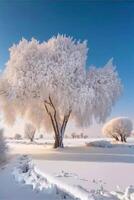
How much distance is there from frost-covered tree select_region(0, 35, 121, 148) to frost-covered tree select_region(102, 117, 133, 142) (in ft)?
39.5

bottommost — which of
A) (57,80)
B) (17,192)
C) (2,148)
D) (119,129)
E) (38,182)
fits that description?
(17,192)

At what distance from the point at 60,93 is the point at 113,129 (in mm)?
14468

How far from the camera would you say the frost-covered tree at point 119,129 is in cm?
2731

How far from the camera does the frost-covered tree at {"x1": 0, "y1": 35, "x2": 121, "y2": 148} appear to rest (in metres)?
14.2

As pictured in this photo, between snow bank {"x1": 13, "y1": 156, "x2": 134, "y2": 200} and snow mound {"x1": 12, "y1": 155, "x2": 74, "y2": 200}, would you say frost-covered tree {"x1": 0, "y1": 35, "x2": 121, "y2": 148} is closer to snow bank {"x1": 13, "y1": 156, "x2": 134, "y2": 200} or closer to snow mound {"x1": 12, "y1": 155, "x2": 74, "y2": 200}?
snow mound {"x1": 12, "y1": 155, "x2": 74, "y2": 200}

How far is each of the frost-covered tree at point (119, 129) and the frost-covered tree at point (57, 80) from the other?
1204cm

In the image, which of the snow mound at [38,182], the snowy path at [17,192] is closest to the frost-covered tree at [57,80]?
the snow mound at [38,182]

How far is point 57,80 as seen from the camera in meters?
14.2

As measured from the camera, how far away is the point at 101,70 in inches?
613

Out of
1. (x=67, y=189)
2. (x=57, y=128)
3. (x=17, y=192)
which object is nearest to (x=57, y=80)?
(x=57, y=128)

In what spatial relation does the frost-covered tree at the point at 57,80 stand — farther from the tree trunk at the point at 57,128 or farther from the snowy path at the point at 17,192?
the snowy path at the point at 17,192

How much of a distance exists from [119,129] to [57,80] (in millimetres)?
14470

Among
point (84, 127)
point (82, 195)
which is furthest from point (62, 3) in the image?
point (84, 127)

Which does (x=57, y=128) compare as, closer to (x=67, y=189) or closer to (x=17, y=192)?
(x=17, y=192)
